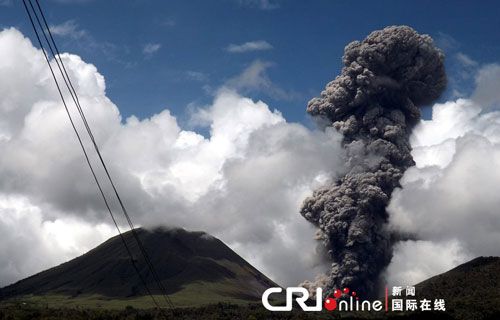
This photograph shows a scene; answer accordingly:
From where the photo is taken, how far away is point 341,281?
19762cm

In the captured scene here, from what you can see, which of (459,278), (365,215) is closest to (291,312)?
(365,215)

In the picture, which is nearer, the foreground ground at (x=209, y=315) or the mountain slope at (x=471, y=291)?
the mountain slope at (x=471, y=291)

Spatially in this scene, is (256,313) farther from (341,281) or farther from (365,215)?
(365,215)

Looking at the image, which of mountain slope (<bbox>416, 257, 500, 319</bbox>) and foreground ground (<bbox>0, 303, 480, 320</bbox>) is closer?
mountain slope (<bbox>416, 257, 500, 319</bbox>)

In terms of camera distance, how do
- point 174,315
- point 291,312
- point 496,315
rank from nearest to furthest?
point 496,315
point 291,312
point 174,315

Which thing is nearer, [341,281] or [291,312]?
[291,312]

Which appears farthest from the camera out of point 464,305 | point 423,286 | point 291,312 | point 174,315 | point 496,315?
point 423,286

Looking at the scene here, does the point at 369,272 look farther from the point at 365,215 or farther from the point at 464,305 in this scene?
the point at 464,305

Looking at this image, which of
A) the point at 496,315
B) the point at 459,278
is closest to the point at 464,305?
the point at 496,315

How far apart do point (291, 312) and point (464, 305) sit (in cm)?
4999

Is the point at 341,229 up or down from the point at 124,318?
up

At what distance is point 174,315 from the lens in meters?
180

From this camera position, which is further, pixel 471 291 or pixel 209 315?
pixel 209 315

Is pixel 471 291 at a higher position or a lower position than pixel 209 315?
lower
